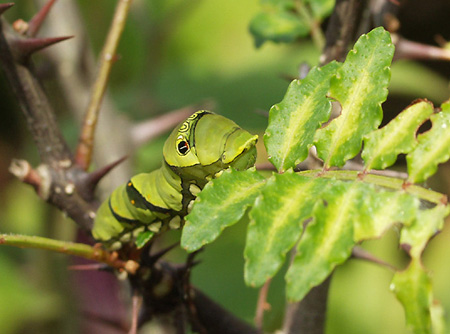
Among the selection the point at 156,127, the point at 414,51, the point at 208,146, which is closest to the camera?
the point at 208,146

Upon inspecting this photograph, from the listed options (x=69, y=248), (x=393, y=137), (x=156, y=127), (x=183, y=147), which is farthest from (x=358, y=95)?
(x=156, y=127)

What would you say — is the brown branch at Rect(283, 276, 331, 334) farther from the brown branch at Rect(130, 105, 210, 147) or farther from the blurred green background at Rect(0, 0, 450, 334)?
the blurred green background at Rect(0, 0, 450, 334)

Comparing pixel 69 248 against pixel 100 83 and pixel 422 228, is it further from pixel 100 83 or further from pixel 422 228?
pixel 422 228

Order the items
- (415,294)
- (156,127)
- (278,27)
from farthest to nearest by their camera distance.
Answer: (156,127) → (278,27) → (415,294)

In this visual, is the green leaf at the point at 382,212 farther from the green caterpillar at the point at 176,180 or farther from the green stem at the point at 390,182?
the green caterpillar at the point at 176,180

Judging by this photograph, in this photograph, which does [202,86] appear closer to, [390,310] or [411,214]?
[390,310]

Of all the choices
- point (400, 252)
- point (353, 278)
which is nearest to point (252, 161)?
point (353, 278)
